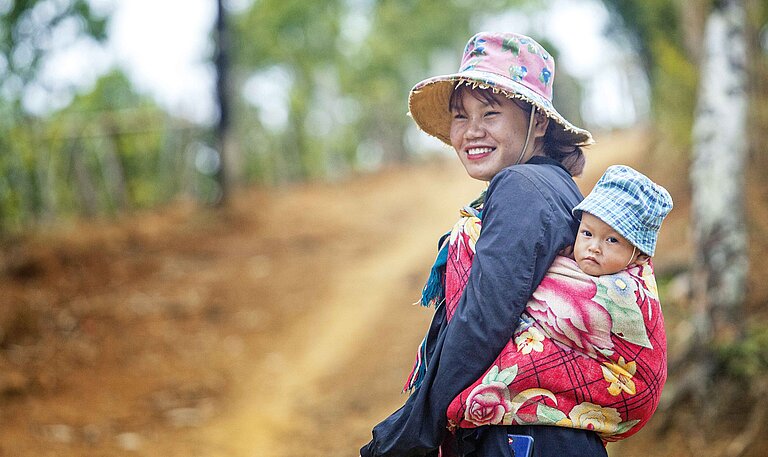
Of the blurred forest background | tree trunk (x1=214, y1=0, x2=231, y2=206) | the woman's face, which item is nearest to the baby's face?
the woman's face

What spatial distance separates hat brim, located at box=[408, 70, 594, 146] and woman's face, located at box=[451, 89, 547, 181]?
6 centimetres

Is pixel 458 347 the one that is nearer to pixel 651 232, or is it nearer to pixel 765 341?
pixel 651 232

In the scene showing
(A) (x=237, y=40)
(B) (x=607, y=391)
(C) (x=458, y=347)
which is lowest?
(B) (x=607, y=391)

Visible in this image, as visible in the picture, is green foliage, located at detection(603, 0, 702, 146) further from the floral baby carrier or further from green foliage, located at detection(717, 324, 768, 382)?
the floral baby carrier

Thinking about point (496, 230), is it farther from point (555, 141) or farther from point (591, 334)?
point (555, 141)

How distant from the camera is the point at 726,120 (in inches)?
196

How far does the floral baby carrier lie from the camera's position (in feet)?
5.74

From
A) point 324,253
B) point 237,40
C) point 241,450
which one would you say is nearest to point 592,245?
point 241,450

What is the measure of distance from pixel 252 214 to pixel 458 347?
34.6 feet

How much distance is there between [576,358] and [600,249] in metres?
0.30

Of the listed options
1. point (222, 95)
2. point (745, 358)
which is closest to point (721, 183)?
point (745, 358)

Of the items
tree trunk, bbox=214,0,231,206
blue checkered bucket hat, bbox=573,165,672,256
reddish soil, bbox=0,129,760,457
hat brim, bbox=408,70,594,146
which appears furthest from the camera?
tree trunk, bbox=214,0,231,206

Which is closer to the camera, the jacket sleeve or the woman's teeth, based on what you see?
the jacket sleeve

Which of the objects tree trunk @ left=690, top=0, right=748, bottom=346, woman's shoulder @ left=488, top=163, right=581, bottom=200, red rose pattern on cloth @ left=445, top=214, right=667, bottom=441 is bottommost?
red rose pattern on cloth @ left=445, top=214, right=667, bottom=441
